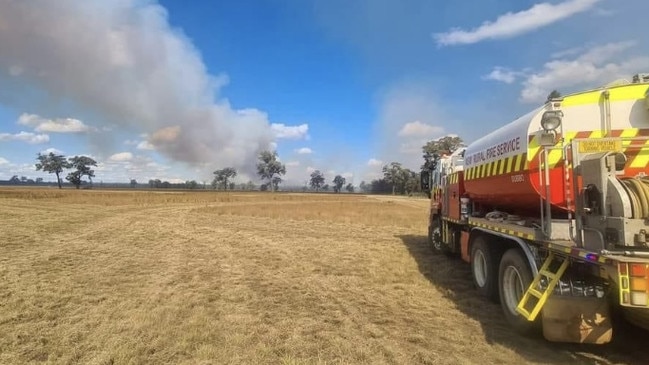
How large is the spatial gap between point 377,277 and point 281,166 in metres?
155

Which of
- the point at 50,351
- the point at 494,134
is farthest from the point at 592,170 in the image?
the point at 50,351

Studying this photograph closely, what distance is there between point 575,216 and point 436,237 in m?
7.94

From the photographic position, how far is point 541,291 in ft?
16.3

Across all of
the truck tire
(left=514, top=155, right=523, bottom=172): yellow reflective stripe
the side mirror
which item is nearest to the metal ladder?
(left=514, top=155, right=523, bottom=172): yellow reflective stripe

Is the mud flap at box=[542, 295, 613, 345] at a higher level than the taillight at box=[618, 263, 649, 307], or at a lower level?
lower

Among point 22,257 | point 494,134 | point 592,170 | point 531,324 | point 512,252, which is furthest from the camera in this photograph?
point 22,257

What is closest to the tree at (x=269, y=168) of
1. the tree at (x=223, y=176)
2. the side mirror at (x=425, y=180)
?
the tree at (x=223, y=176)

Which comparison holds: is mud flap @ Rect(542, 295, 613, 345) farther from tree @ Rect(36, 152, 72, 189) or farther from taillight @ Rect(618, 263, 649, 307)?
tree @ Rect(36, 152, 72, 189)

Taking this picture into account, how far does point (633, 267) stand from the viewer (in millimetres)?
A: 3826

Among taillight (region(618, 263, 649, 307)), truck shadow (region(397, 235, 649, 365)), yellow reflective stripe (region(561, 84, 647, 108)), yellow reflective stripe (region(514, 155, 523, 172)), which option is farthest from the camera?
yellow reflective stripe (region(514, 155, 523, 172))

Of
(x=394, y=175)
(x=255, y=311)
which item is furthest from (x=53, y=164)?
(x=255, y=311)

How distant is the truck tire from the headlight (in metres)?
2.64

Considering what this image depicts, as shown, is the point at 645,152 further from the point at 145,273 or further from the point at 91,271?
the point at 91,271

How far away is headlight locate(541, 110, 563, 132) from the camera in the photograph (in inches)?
210
